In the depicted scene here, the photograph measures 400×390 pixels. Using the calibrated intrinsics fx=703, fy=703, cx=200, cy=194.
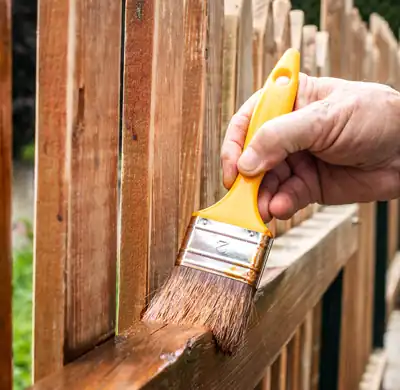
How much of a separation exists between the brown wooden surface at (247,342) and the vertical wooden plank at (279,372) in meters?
0.10

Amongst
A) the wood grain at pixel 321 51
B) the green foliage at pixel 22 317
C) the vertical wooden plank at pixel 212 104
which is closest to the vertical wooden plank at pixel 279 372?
the vertical wooden plank at pixel 212 104

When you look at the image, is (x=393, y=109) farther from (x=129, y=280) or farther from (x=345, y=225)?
(x=345, y=225)

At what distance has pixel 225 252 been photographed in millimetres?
1186

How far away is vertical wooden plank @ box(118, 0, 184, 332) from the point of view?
1.17 meters

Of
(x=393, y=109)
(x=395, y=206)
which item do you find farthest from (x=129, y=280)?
(x=395, y=206)

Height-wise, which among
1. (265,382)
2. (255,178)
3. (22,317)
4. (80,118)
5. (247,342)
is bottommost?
(22,317)

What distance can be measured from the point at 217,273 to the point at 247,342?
0.39 metres

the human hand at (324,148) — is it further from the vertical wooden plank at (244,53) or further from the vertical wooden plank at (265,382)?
the vertical wooden plank at (265,382)

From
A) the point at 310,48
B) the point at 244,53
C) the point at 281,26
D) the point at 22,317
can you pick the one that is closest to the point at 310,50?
the point at 310,48

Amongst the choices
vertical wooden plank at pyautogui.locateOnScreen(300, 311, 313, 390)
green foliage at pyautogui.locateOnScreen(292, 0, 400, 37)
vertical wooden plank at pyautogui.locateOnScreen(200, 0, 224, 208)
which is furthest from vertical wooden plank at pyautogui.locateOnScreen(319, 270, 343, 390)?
green foliage at pyautogui.locateOnScreen(292, 0, 400, 37)

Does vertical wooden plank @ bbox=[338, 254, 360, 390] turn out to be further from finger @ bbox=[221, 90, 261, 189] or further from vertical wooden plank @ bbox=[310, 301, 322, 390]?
finger @ bbox=[221, 90, 261, 189]

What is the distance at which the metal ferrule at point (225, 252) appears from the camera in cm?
118

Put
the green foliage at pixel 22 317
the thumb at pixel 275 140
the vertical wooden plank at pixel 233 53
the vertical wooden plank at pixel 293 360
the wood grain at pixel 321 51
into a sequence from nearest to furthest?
the thumb at pixel 275 140
the vertical wooden plank at pixel 233 53
the vertical wooden plank at pixel 293 360
the wood grain at pixel 321 51
the green foliage at pixel 22 317

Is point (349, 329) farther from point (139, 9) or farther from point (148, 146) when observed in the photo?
point (139, 9)
